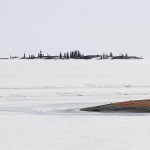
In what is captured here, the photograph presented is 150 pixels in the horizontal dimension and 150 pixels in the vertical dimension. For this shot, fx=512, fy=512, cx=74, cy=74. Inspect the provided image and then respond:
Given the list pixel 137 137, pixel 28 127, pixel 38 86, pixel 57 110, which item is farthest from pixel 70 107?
pixel 38 86

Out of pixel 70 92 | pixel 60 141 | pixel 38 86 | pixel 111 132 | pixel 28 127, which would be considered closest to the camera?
pixel 60 141

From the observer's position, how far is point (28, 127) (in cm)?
1970

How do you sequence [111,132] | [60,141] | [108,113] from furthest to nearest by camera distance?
[108,113] → [111,132] → [60,141]

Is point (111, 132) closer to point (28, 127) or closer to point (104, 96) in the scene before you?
point (28, 127)

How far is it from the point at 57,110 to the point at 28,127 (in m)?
8.60

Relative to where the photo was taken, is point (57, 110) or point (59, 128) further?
point (57, 110)

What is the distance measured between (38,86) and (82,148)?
119 feet

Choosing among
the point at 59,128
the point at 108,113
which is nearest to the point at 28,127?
the point at 59,128

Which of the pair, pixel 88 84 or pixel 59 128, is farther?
pixel 88 84

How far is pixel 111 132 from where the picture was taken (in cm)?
1847

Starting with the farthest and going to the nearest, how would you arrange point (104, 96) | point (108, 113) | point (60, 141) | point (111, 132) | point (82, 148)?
point (104, 96) → point (108, 113) → point (111, 132) → point (60, 141) → point (82, 148)

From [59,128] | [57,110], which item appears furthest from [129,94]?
[59,128]

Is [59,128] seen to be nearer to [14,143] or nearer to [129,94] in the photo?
[14,143]

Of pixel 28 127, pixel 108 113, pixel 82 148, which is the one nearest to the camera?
pixel 82 148
